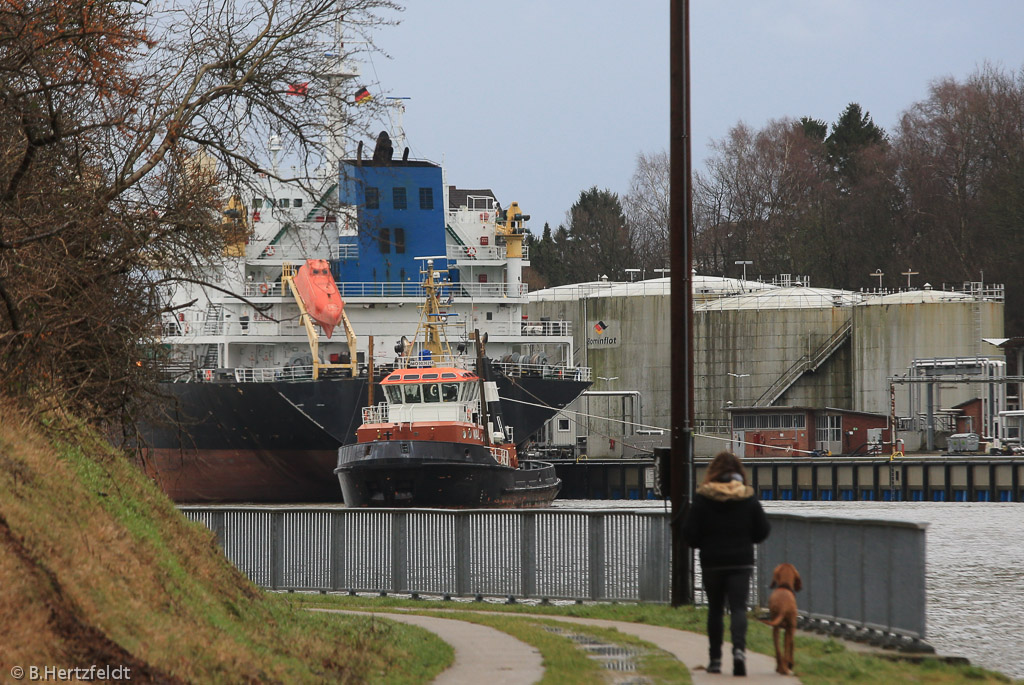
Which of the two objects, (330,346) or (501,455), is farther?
(330,346)

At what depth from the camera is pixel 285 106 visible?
14.1 meters

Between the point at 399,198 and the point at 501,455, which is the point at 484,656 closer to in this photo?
the point at 501,455

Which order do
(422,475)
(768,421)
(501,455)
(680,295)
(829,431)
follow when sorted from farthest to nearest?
1. (829,431)
2. (768,421)
3. (501,455)
4. (422,475)
5. (680,295)

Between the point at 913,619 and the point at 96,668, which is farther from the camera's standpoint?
the point at 913,619

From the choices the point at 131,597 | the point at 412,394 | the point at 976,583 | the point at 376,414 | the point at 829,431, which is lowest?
the point at 976,583

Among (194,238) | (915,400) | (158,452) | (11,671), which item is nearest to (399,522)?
(194,238)

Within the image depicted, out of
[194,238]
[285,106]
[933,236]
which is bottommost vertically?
[194,238]

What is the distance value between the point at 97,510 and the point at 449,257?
47.6 meters

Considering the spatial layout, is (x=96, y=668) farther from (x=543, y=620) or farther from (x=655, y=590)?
(x=655, y=590)

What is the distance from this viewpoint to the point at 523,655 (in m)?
11.5

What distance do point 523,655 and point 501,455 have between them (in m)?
32.1

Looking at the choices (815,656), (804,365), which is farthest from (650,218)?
(815,656)

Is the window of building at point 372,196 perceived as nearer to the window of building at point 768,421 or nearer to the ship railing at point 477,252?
the ship railing at point 477,252

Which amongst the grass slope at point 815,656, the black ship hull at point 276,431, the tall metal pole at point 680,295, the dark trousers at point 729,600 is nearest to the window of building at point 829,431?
the black ship hull at point 276,431
